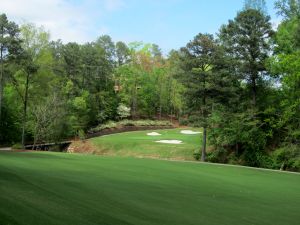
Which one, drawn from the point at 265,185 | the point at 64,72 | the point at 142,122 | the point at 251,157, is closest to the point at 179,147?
the point at 251,157

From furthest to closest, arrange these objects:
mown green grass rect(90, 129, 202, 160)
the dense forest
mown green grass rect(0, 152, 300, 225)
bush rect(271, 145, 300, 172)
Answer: mown green grass rect(90, 129, 202, 160) → the dense forest → bush rect(271, 145, 300, 172) → mown green grass rect(0, 152, 300, 225)

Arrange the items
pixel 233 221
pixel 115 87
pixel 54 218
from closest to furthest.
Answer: pixel 54 218 < pixel 233 221 < pixel 115 87

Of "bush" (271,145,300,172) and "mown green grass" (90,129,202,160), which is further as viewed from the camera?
"mown green grass" (90,129,202,160)

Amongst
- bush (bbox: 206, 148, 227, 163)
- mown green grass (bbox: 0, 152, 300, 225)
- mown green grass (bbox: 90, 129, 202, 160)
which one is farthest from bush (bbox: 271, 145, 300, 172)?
mown green grass (bbox: 0, 152, 300, 225)

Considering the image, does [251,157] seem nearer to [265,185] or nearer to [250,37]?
[250,37]

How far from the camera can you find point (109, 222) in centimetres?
652

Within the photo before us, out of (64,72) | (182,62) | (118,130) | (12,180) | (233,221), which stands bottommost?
(233,221)

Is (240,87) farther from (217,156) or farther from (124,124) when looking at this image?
(124,124)

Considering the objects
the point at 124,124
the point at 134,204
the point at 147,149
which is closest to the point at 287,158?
the point at 147,149

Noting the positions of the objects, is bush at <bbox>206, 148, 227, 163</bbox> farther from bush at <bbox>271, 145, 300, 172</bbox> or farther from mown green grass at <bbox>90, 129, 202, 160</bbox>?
bush at <bbox>271, 145, 300, 172</bbox>

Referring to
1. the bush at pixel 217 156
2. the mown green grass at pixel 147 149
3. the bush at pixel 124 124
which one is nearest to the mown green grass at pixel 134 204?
the bush at pixel 217 156

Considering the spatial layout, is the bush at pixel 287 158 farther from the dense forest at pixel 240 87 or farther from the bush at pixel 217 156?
the bush at pixel 217 156

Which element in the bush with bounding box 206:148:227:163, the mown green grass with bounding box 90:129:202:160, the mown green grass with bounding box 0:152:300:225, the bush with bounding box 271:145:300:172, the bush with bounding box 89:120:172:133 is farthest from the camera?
the bush with bounding box 89:120:172:133

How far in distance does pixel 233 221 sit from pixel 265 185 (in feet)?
25.8
